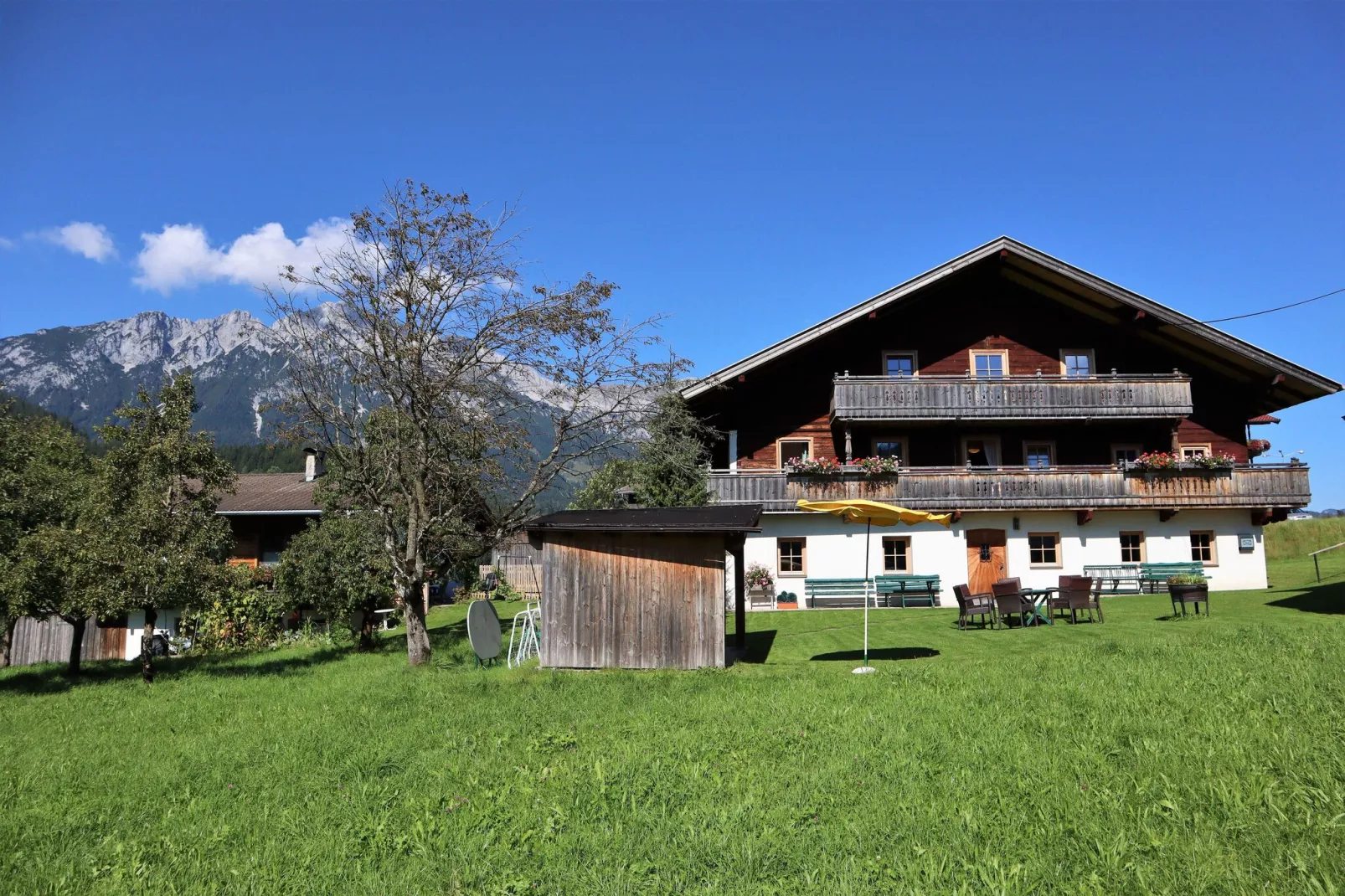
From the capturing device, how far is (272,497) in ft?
114

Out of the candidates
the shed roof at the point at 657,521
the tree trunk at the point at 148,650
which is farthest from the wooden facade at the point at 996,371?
the tree trunk at the point at 148,650

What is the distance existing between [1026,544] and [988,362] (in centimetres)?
634

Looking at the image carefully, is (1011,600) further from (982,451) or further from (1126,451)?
(1126,451)

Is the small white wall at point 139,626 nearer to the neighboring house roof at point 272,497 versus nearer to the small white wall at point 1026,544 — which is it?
the neighboring house roof at point 272,497

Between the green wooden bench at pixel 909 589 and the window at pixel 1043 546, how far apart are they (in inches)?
152

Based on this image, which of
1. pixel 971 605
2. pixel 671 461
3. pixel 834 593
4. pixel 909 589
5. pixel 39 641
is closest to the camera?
pixel 971 605

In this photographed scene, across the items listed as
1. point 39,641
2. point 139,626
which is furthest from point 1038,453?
point 39,641

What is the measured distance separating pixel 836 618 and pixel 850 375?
370 inches

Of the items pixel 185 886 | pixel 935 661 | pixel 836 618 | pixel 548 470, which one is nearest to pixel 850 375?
pixel 836 618

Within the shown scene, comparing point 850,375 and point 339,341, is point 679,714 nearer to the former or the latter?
point 339,341

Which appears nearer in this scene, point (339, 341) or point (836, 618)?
point (339, 341)

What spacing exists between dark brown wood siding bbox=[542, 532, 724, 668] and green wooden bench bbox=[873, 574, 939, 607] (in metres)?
13.6

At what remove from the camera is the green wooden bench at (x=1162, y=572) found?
25.8 metres

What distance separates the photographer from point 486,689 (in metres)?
12.3
